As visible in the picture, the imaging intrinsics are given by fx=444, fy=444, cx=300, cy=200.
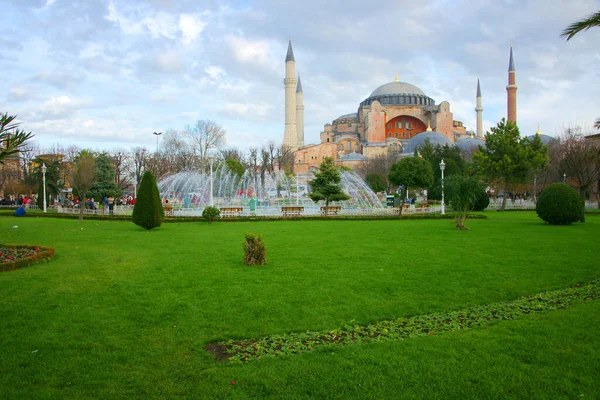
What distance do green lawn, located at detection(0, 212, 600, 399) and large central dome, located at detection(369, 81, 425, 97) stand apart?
251 ft

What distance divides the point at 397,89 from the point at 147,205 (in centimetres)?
7503

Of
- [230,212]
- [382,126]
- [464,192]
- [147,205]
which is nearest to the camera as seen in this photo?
[147,205]

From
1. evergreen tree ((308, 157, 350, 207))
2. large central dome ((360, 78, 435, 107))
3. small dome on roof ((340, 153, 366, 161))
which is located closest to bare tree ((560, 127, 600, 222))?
evergreen tree ((308, 157, 350, 207))

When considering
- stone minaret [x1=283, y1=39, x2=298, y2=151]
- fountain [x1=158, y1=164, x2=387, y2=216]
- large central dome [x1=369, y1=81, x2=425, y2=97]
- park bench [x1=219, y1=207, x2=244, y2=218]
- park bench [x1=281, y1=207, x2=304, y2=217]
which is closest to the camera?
park bench [x1=219, y1=207, x2=244, y2=218]

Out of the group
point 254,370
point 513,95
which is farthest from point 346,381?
point 513,95

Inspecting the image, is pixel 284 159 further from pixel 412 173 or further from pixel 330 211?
pixel 330 211

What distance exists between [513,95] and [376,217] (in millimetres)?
49060

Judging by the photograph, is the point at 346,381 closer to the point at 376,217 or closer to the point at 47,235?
the point at 47,235

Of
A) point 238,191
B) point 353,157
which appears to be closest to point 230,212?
point 238,191

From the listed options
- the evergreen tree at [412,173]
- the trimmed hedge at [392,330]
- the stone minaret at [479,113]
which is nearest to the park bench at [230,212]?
the evergreen tree at [412,173]

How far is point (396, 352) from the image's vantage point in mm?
3953

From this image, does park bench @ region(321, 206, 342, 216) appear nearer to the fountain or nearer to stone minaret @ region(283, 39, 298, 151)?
the fountain

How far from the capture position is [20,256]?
872cm

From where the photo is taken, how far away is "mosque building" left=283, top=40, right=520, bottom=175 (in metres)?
64.4
